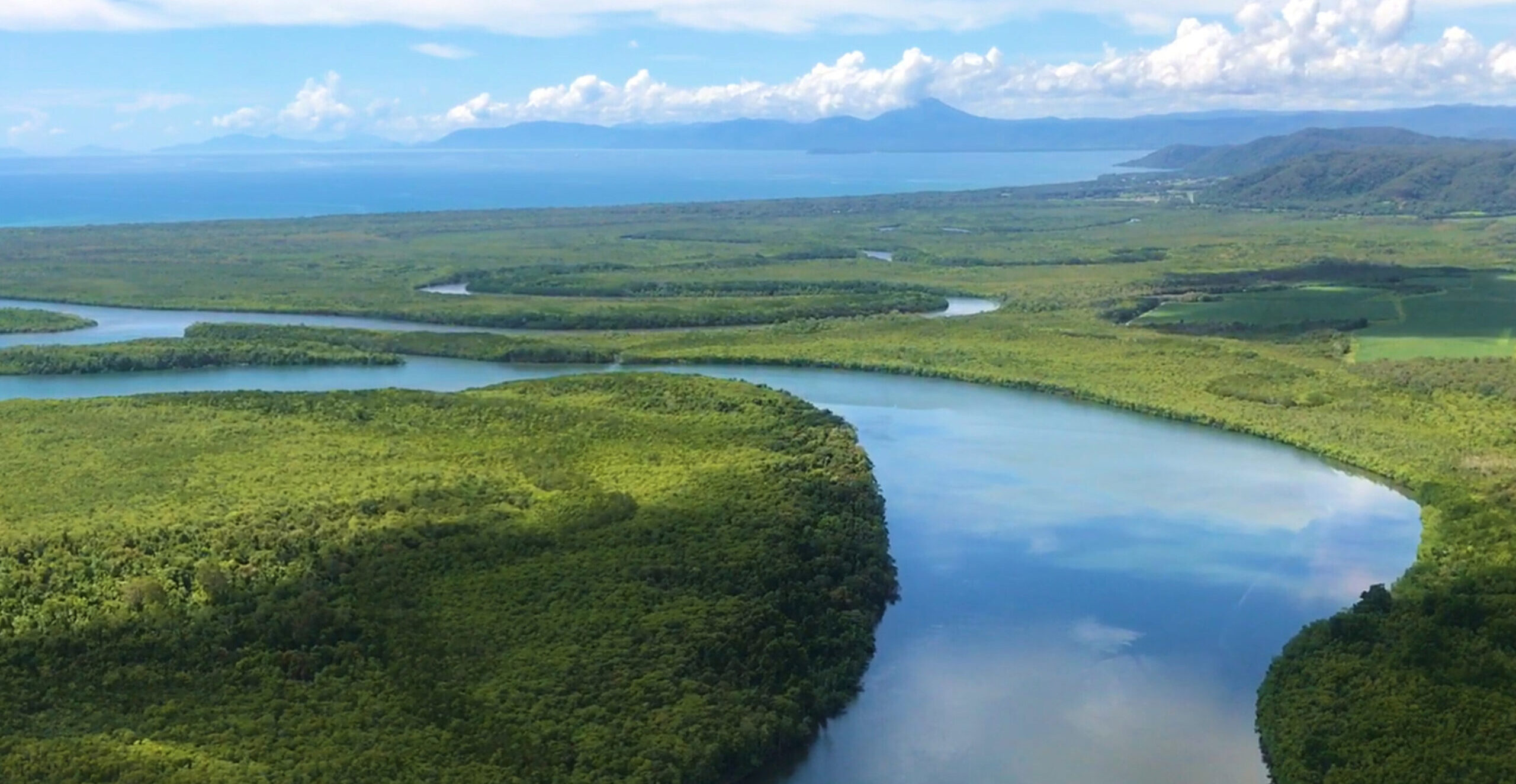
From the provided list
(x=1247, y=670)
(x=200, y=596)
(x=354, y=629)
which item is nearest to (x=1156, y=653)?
(x=1247, y=670)

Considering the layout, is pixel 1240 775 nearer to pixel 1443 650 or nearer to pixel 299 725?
pixel 1443 650

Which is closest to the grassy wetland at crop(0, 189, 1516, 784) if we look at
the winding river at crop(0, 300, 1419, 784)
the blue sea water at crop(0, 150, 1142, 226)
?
the winding river at crop(0, 300, 1419, 784)

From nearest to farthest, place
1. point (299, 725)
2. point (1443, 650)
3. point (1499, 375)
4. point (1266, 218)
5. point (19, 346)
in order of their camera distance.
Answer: point (299, 725)
point (1443, 650)
point (1499, 375)
point (19, 346)
point (1266, 218)

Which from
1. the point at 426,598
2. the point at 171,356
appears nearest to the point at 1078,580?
the point at 426,598

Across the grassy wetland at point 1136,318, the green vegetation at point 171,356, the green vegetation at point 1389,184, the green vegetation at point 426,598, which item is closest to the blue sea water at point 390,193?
the grassy wetland at point 1136,318

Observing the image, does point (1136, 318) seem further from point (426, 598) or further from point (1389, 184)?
point (1389, 184)

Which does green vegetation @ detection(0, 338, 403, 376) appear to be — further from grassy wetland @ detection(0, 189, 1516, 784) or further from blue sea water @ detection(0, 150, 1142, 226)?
blue sea water @ detection(0, 150, 1142, 226)
